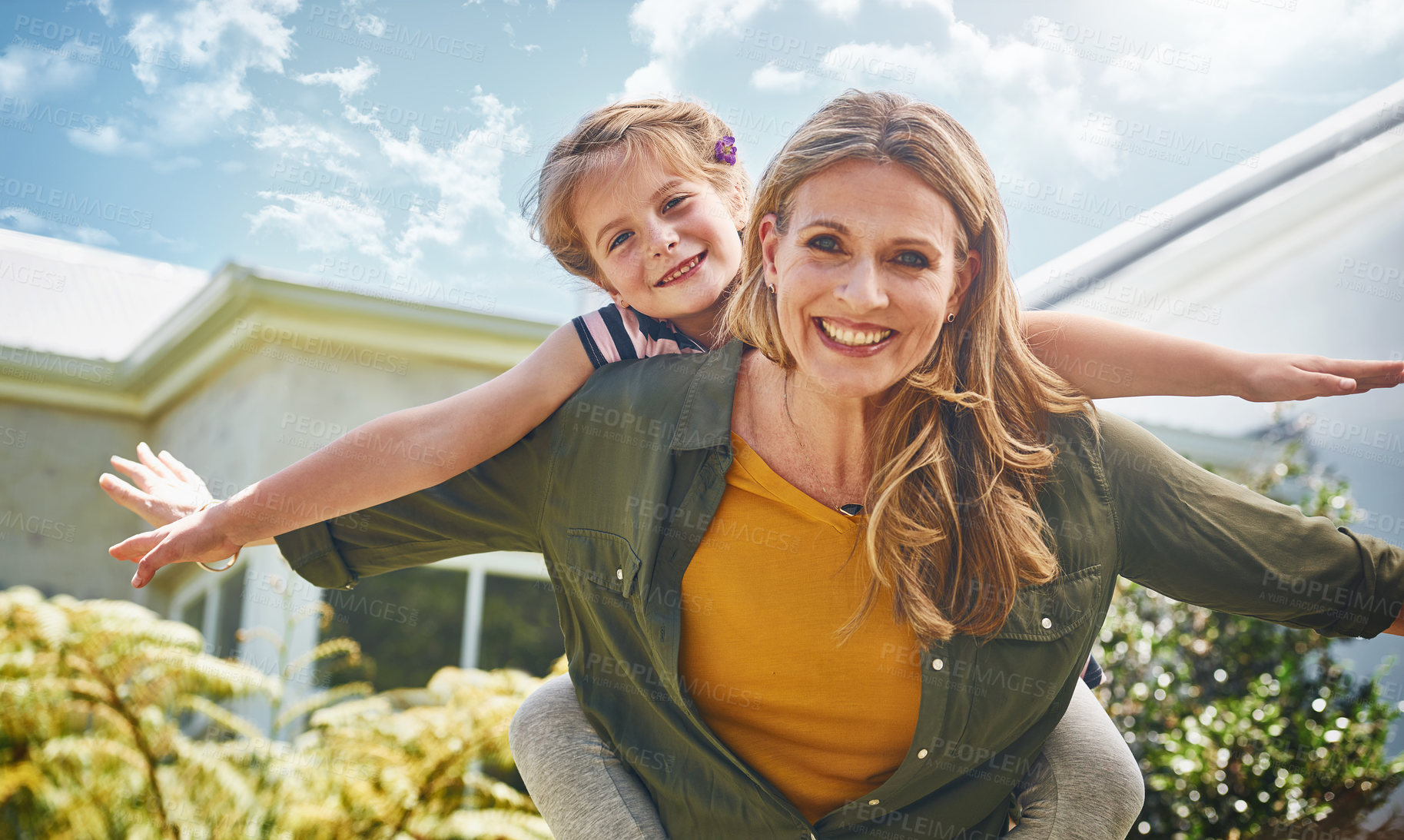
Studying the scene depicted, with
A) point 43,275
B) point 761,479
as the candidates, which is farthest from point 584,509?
point 43,275

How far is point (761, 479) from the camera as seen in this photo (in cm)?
170

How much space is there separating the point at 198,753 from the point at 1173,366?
173 inches

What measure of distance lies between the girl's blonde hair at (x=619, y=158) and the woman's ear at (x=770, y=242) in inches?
19.8

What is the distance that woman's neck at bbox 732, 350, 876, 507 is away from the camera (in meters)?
1.72

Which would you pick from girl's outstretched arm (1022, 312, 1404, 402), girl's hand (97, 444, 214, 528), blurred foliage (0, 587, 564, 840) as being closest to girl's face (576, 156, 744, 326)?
girl's outstretched arm (1022, 312, 1404, 402)

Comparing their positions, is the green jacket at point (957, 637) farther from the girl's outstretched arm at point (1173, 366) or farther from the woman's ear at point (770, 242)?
the woman's ear at point (770, 242)

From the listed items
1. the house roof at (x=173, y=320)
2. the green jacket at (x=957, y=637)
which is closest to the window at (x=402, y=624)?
the house roof at (x=173, y=320)

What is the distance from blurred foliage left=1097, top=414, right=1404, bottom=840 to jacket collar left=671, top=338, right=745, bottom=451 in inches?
99.4

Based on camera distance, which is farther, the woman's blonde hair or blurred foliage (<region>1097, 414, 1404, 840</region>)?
blurred foliage (<region>1097, 414, 1404, 840</region>)

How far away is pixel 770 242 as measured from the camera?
5.48 ft

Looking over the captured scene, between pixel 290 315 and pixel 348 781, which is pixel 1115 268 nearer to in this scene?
pixel 348 781

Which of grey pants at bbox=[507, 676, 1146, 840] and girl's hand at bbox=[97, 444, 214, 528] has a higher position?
girl's hand at bbox=[97, 444, 214, 528]

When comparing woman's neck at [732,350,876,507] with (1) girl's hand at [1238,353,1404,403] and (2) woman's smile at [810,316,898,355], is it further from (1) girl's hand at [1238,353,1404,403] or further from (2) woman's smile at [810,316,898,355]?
(1) girl's hand at [1238,353,1404,403]

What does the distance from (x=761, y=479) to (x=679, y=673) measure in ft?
1.21
